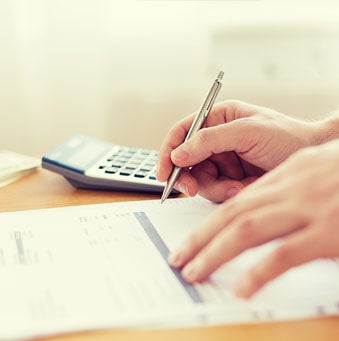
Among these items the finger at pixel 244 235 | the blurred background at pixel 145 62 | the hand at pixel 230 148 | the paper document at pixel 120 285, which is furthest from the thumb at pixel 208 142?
the blurred background at pixel 145 62

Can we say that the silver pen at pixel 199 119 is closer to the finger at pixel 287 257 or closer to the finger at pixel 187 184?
the finger at pixel 187 184

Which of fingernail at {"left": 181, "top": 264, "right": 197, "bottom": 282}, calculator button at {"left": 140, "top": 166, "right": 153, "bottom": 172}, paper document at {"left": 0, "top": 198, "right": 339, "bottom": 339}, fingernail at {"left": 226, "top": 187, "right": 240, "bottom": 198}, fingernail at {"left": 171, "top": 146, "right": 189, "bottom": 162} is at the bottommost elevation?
calculator button at {"left": 140, "top": 166, "right": 153, "bottom": 172}

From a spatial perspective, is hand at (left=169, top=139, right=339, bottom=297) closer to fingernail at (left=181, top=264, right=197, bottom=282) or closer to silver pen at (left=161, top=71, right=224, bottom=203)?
fingernail at (left=181, top=264, right=197, bottom=282)

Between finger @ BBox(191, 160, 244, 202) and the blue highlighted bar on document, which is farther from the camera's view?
finger @ BBox(191, 160, 244, 202)

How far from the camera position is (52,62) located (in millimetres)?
1218

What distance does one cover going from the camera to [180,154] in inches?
25.4

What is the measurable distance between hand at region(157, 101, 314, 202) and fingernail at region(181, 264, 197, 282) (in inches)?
8.9

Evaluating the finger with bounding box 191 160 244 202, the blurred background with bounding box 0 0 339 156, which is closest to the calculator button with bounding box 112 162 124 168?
the finger with bounding box 191 160 244 202

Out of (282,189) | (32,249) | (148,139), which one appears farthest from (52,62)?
(282,189)

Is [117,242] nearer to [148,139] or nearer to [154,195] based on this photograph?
[154,195]

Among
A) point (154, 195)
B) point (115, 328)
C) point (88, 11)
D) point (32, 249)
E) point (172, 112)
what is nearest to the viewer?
point (115, 328)

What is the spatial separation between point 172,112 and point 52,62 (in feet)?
0.98

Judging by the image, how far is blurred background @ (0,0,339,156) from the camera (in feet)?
3.92

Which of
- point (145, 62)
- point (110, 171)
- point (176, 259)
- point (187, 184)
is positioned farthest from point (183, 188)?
point (145, 62)
